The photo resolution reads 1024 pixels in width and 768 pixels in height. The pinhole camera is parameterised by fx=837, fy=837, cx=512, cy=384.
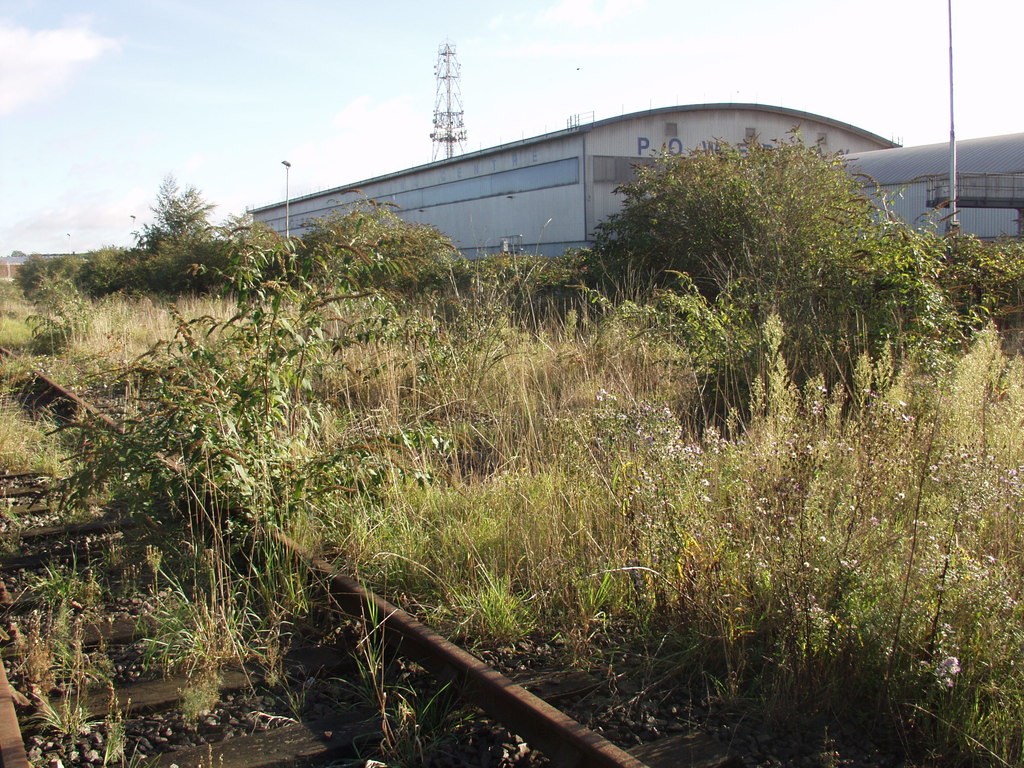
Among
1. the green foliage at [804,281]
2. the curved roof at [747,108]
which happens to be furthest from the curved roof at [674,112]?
the green foliage at [804,281]

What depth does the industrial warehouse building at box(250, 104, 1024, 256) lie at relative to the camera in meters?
42.1

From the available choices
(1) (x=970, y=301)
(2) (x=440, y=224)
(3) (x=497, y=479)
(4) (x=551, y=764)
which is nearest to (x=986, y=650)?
(4) (x=551, y=764)

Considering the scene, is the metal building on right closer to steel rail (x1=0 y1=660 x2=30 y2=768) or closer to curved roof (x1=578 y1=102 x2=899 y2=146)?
curved roof (x1=578 y1=102 x2=899 y2=146)

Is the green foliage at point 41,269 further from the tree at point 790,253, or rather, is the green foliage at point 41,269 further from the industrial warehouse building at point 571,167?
the tree at point 790,253

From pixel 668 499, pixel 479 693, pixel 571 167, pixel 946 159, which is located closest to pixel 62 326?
pixel 668 499

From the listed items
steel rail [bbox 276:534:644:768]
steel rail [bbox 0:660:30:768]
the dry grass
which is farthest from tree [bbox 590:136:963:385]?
steel rail [bbox 0:660:30:768]

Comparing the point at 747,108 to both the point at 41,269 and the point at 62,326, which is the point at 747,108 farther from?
the point at 41,269

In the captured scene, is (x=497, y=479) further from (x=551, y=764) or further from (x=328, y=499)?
(x=551, y=764)

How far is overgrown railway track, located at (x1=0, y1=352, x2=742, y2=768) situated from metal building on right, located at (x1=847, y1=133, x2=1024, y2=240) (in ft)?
109

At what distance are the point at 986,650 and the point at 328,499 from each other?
3625 millimetres

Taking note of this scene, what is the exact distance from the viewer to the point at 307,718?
342 cm

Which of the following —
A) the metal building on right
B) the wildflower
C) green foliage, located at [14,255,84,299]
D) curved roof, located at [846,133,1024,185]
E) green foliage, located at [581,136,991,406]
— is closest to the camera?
the wildflower

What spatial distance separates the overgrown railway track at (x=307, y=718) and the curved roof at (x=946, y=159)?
124 ft

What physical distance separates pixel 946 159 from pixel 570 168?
58.3 ft
